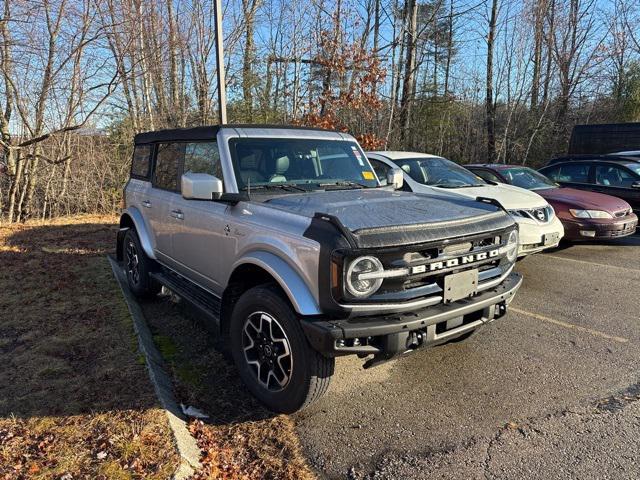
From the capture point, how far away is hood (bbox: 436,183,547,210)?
22.3ft

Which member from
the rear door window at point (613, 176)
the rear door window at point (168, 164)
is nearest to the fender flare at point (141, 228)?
the rear door window at point (168, 164)

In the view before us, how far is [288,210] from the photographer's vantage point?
10.7ft

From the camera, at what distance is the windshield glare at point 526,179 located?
8.81 m

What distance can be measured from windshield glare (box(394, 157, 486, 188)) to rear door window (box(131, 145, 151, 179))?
13.2ft

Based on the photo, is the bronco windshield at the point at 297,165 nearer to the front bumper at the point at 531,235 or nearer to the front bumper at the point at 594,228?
the front bumper at the point at 531,235

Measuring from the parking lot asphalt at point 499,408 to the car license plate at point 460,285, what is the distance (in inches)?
34.7

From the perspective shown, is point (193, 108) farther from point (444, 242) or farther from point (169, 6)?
point (444, 242)

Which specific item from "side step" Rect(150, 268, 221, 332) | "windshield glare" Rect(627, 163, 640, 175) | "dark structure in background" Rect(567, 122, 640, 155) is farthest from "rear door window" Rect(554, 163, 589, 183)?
"side step" Rect(150, 268, 221, 332)

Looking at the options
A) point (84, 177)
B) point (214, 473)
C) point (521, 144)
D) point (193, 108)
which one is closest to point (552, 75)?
point (521, 144)

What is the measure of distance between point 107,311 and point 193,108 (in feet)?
43.7

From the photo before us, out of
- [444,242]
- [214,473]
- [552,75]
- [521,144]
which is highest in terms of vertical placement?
[552,75]

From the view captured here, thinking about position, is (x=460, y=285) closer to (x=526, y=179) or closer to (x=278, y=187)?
(x=278, y=187)

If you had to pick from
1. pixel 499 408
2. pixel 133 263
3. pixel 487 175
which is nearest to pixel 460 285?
pixel 499 408

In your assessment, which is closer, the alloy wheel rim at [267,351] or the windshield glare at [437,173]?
the alloy wheel rim at [267,351]
